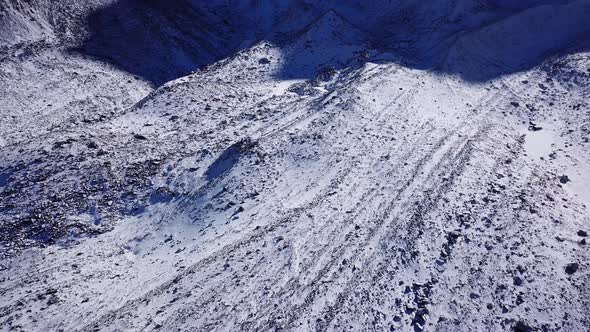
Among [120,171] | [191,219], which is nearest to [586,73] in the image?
[191,219]

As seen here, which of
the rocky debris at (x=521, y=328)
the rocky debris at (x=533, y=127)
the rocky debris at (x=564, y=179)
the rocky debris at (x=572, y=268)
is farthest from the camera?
the rocky debris at (x=533, y=127)

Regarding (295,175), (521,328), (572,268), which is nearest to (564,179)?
(572,268)

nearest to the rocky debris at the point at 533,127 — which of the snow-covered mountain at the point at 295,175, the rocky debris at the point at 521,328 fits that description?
the snow-covered mountain at the point at 295,175

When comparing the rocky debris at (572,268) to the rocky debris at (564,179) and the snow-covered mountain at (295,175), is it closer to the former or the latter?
the snow-covered mountain at (295,175)

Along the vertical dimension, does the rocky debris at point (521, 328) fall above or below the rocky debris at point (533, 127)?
below

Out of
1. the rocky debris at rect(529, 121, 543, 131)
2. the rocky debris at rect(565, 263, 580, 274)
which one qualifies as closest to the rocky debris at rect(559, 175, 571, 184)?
the rocky debris at rect(529, 121, 543, 131)

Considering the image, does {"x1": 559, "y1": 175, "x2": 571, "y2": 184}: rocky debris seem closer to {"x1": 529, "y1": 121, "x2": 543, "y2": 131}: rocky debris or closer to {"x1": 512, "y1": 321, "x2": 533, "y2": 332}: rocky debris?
{"x1": 529, "y1": 121, "x2": 543, "y2": 131}: rocky debris

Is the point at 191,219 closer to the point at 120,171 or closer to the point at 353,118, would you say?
the point at 120,171

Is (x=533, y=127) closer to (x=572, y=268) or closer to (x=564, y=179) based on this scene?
(x=564, y=179)
